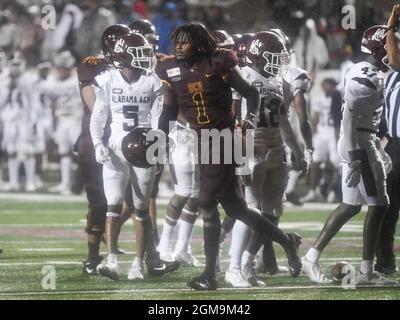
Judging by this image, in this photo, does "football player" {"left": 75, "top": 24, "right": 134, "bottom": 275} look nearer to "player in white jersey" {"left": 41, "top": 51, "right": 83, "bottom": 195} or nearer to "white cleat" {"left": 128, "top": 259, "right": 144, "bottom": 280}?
"white cleat" {"left": 128, "top": 259, "right": 144, "bottom": 280}

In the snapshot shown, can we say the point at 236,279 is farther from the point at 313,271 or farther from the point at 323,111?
the point at 323,111

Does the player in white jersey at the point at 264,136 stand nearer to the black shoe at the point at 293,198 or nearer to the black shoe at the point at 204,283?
the black shoe at the point at 204,283

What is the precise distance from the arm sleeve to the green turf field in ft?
2.59

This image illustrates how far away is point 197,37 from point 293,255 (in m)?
1.30

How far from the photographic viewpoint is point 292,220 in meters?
10.2

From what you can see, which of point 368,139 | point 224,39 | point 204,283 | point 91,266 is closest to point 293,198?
point 224,39

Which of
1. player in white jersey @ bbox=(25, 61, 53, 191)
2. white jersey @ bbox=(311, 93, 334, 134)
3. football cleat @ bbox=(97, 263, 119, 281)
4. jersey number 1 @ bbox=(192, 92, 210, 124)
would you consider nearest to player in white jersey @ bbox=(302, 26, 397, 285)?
jersey number 1 @ bbox=(192, 92, 210, 124)

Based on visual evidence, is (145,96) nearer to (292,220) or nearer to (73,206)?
(292,220)

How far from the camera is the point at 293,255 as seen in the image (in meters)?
7.04

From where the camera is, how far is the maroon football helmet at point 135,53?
277 inches

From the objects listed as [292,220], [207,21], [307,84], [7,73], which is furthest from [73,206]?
[307,84]

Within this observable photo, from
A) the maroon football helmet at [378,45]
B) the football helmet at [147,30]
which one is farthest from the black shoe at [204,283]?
the football helmet at [147,30]

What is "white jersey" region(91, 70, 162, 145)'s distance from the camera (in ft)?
23.2

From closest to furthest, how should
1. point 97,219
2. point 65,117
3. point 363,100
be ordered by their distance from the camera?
point 363,100
point 97,219
point 65,117
